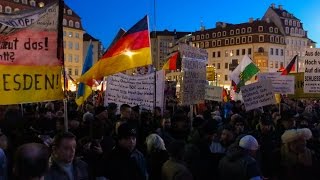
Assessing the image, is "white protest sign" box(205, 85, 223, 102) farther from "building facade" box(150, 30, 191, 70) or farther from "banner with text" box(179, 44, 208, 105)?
"building facade" box(150, 30, 191, 70)

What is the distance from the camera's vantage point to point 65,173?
4.74 meters

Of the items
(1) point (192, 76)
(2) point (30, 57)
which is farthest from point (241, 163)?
(1) point (192, 76)

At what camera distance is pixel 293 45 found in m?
107

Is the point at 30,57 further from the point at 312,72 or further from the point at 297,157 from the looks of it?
the point at 312,72

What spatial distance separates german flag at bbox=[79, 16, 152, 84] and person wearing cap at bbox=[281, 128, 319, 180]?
4.14m

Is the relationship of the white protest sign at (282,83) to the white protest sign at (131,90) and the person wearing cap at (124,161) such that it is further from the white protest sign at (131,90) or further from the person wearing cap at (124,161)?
the person wearing cap at (124,161)

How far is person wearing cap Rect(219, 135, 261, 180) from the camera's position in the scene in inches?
226

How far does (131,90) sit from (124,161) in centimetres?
639

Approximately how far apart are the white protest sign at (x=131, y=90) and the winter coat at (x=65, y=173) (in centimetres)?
635

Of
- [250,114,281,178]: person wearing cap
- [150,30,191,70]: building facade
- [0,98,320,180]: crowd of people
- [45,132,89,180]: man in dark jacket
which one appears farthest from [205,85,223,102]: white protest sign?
[150,30,191,70]: building facade

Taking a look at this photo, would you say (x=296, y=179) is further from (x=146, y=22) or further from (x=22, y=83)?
(x=146, y=22)

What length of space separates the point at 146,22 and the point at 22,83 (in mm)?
4555

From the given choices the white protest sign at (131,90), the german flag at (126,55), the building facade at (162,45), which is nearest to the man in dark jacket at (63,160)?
the german flag at (126,55)

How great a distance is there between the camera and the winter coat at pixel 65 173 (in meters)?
4.70
